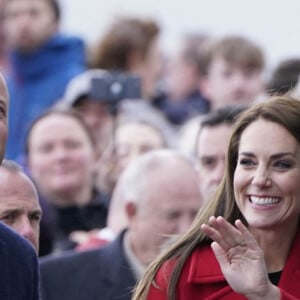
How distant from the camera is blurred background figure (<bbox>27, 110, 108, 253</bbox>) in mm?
9328

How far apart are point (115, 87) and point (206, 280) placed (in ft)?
12.7

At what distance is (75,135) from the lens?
31.8ft

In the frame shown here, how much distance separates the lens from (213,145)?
819 cm

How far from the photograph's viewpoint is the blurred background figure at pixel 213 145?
8.02m

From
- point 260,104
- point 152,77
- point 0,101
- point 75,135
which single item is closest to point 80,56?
point 152,77

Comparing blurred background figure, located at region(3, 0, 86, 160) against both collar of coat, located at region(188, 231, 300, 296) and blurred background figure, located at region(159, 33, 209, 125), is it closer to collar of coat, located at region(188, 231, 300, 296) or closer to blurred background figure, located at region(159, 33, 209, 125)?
blurred background figure, located at region(159, 33, 209, 125)

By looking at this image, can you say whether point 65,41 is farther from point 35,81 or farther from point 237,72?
point 237,72

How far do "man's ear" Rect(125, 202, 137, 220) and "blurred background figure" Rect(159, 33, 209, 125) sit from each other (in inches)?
160

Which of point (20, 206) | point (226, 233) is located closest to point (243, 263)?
point (226, 233)

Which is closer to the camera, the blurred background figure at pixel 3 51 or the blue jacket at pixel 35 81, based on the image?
the blue jacket at pixel 35 81

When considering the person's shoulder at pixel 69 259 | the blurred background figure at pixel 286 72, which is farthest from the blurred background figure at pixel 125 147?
the person's shoulder at pixel 69 259

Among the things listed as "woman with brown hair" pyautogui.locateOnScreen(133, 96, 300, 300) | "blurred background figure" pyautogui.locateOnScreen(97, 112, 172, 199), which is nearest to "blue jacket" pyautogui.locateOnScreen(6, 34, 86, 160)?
"blurred background figure" pyautogui.locateOnScreen(97, 112, 172, 199)

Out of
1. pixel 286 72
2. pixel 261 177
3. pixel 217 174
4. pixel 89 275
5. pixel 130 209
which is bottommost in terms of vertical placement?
pixel 89 275

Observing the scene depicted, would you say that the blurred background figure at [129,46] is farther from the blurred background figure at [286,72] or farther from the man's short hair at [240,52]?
the blurred background figure at [286,72]
